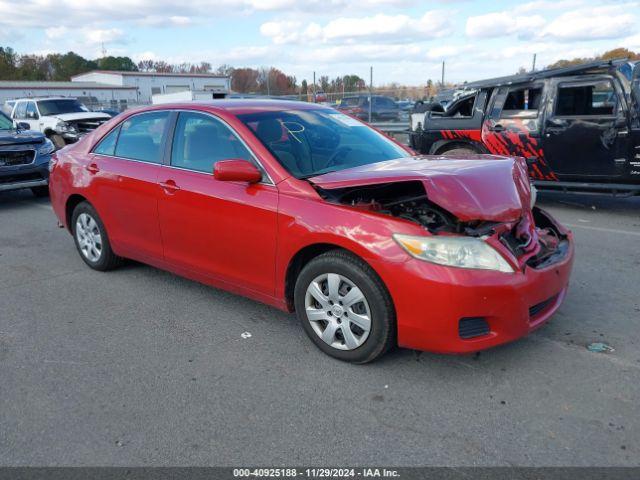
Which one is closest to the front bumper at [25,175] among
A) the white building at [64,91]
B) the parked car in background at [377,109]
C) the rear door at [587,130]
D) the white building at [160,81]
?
the rear door at [587,130]

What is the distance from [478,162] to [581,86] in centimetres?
464

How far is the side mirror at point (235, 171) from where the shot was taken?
3535mm

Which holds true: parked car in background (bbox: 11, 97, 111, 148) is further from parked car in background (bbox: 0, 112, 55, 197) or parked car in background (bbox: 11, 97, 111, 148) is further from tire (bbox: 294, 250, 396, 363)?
tire (bbox: 294, 250, 396, 363)

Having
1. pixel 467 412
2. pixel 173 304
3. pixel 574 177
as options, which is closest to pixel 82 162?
pixel 173 304

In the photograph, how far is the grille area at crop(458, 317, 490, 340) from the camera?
2957 mm

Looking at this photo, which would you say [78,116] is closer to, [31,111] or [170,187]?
[31,111]

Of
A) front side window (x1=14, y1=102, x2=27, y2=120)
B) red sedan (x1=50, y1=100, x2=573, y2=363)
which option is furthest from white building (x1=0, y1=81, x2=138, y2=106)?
red sedan (x1=50, y1=100, x2=573, y2=363)

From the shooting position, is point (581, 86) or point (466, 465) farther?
point (581, 86)

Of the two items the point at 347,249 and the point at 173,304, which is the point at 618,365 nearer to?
the point at 347,249

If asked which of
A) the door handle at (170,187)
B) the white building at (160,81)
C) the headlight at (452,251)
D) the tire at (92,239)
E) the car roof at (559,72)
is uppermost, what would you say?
the white building at (160,81)

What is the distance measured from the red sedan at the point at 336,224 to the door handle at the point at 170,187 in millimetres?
13

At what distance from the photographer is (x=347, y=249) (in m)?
3.19

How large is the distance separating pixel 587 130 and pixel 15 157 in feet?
28.8

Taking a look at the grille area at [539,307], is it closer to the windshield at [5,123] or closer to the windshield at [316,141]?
the windshield at [316,141]
